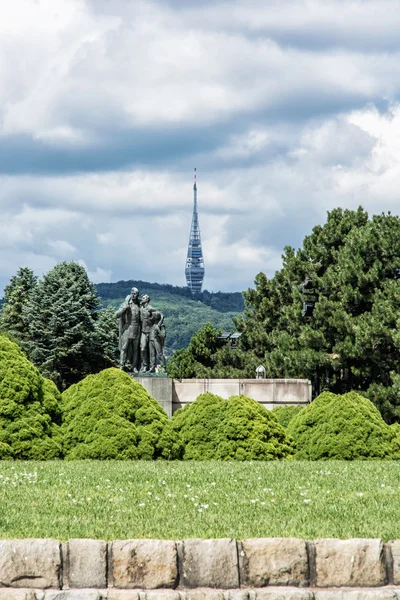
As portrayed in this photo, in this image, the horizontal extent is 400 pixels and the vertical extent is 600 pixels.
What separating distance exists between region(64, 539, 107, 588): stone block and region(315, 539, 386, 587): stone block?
1.97 m

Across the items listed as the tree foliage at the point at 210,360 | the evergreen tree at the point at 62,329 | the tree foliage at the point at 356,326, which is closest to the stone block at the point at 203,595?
the tree foliage at the point at 356,326

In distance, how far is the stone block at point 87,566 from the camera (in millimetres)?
7688

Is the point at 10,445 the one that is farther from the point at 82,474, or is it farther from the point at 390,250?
the point at 390,250

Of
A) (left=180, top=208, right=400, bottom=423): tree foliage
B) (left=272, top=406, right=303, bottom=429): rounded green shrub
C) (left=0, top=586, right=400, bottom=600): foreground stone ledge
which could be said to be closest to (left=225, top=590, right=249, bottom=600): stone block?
(left=0, top=586, right=400, bottom=600): foreground stone ledge

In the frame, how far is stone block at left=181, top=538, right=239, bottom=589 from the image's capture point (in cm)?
773

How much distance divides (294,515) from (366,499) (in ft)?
5.23

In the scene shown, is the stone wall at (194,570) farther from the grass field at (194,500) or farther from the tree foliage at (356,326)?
the tree foliage at (356,326)

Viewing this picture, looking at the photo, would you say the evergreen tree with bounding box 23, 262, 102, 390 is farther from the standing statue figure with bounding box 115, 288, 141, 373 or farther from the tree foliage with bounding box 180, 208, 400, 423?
the standing statue figure with bounding box 115, 288, 141, 373

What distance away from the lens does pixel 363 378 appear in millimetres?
40469

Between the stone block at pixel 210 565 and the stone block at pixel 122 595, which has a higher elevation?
the stone block at pixel 210 565

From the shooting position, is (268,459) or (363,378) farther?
(363,378)

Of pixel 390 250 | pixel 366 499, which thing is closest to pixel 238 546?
pixel 366 499

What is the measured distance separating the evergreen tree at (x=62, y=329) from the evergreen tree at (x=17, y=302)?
2.70 m

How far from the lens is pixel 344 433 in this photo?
54.7 ft
